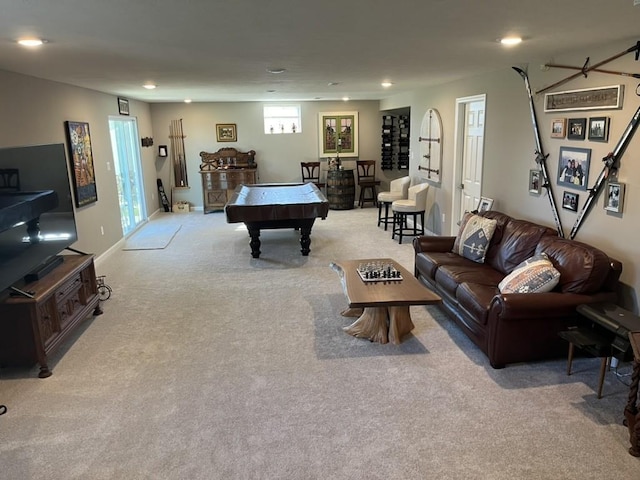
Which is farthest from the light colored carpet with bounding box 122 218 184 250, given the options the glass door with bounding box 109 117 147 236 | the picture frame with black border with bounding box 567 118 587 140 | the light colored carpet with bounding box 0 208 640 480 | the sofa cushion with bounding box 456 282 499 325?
the picture frame with black border with bounding box 567 118 587 140

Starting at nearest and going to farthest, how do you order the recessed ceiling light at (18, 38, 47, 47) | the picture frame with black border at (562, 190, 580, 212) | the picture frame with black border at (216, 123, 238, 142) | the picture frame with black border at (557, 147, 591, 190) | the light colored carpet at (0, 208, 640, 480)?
the light colored carpet at (0, 208, 640, 480), the recessed ceiling light at (18, 38, 47, 47), the picture frame with black border at (557, 147, 591, 190), the picture frame with black border at (562, 190, 580, 212), the picture frame with black border at (216, 123, 238, 142)

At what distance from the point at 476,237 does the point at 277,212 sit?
2.48 metres

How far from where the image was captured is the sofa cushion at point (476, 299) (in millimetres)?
3318

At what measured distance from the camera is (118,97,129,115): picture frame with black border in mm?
7426

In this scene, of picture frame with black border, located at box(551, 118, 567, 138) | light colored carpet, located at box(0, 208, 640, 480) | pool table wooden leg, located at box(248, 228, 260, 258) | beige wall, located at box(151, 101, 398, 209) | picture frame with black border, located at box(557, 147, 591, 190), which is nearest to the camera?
light colored carpet, located at box(0, 208, 640, 480)

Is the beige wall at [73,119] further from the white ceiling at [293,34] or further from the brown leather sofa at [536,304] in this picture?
the brown leather sofa at [536,304]

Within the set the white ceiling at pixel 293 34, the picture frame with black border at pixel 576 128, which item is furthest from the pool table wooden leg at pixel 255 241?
the picture frame with black border at pixel 576 128

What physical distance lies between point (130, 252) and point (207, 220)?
242 cm

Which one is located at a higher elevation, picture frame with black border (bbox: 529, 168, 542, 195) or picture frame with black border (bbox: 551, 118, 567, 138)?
picture frame with black border (bbox: 551, 118, 567, 138)

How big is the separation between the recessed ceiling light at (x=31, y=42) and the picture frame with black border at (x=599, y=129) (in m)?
3.88

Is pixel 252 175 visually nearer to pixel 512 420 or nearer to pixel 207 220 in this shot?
pixel 207 220

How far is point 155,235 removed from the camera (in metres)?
7.66

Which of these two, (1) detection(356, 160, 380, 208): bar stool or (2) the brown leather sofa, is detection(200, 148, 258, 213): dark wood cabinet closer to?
(1) detection(356, 160, 380, 208): bar stool

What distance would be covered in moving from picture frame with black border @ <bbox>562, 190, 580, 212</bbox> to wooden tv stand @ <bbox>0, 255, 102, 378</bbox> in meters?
4.19
